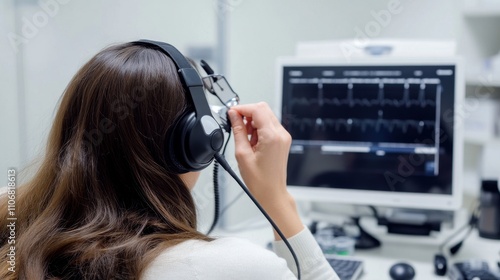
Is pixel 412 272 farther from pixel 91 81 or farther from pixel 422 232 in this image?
pixel 91 81

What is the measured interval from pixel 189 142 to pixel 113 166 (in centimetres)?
11

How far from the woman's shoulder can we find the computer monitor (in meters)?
0.80

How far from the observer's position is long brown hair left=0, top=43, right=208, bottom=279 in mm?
685

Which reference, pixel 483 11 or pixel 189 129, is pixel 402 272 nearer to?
pixel 189 129

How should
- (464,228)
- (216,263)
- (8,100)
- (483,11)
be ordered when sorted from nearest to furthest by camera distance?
(216,263), (8,100), (464,228), (483,11)

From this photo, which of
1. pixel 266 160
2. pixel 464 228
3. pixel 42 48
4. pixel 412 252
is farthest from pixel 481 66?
pixel 42 48

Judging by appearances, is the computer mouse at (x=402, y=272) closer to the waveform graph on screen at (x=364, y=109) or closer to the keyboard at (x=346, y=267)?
the keyboard at (x=346, y=267)

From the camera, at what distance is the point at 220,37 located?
1.61 m

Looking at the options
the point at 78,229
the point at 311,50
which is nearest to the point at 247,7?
the point at 311,50

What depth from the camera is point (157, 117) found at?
2.36 ft

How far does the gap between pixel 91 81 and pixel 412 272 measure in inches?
32.5

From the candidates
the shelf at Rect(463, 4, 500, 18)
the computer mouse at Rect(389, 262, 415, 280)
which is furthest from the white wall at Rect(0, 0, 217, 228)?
the shelf at Rect(463, 4, 500, 18)

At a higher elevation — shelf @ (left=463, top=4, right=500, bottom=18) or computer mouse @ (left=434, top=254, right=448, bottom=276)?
shelf @ (left=463, top=4, right=500, bottom=18)

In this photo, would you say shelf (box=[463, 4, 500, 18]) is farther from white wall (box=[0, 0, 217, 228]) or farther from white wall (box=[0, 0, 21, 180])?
white wall (box=[0, 0, 21, 180])
